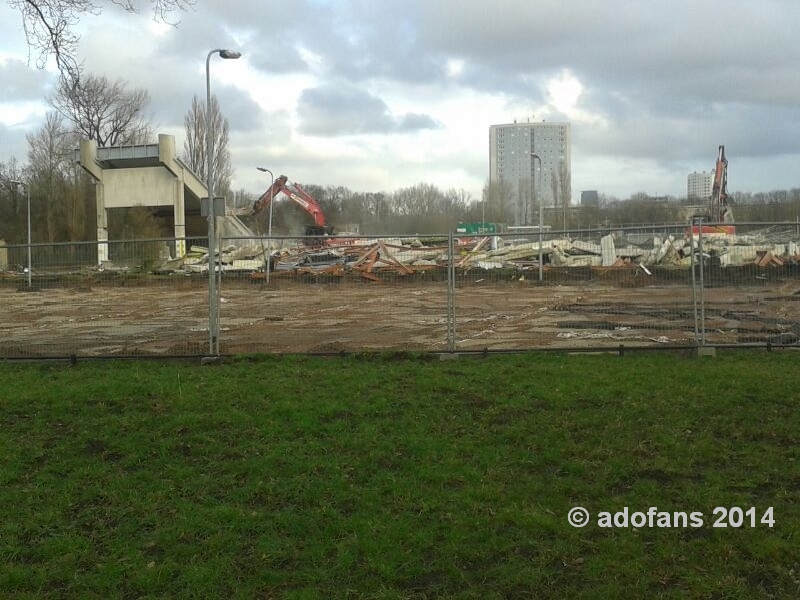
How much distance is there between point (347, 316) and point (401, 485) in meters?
6.64

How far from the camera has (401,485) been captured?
5.37 m

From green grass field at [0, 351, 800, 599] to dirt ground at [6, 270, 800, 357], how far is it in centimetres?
261

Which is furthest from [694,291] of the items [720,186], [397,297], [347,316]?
[720,186]

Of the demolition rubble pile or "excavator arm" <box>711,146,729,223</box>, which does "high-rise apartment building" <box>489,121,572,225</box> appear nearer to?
"excavator arm" <box>711,146,729,223</box>

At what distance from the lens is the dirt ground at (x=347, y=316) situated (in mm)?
11430

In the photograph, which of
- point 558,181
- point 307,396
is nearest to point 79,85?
point 307,396

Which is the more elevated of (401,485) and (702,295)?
(702,295)

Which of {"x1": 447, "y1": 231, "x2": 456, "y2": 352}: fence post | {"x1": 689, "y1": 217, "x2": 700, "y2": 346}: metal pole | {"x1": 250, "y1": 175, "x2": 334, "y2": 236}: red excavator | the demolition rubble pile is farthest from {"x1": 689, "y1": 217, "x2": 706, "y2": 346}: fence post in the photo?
{"x1": 250, "y1": 175, "x2": 334, "y2": 236}: red excavator

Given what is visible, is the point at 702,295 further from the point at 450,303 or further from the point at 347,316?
the point at 347,316

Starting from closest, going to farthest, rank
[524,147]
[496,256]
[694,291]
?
[694,291], [496,256], [524,147]

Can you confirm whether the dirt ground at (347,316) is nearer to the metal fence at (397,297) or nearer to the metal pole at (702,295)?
the metal fence at (397,297)

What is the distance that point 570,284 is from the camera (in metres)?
12.3

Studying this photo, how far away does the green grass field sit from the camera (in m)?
4.06

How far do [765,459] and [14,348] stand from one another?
10672mm
